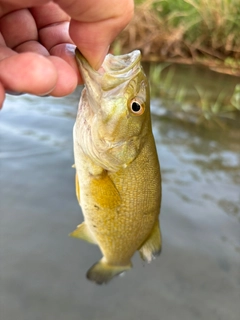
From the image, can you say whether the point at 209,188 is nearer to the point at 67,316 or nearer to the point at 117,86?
the point at 67,316

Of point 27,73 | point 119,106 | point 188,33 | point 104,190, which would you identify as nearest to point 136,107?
point 119,106

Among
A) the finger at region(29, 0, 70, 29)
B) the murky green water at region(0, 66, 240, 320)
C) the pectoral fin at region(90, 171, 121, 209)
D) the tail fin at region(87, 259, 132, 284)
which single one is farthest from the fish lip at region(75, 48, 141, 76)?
the murky green water at region(0, 66, 240, 320)

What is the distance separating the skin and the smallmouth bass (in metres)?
0.11

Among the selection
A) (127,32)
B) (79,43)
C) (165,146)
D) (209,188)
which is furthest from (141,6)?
(79,43)

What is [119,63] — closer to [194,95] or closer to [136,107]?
[136,107]

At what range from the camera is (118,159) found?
197 cm

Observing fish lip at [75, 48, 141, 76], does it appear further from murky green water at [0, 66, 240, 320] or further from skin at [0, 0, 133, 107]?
murky green water at [0, 66, 240, 320]

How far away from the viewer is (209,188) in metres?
4.15

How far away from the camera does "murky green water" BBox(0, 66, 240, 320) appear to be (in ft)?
9.41

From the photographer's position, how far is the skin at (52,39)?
1.17m

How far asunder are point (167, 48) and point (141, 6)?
1109 millimetres

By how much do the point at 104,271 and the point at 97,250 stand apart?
33.2 inches

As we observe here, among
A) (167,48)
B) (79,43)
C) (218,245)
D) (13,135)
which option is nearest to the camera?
(79,43)

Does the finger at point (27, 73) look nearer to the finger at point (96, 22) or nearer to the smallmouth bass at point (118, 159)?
the finger at point (96, 22)
